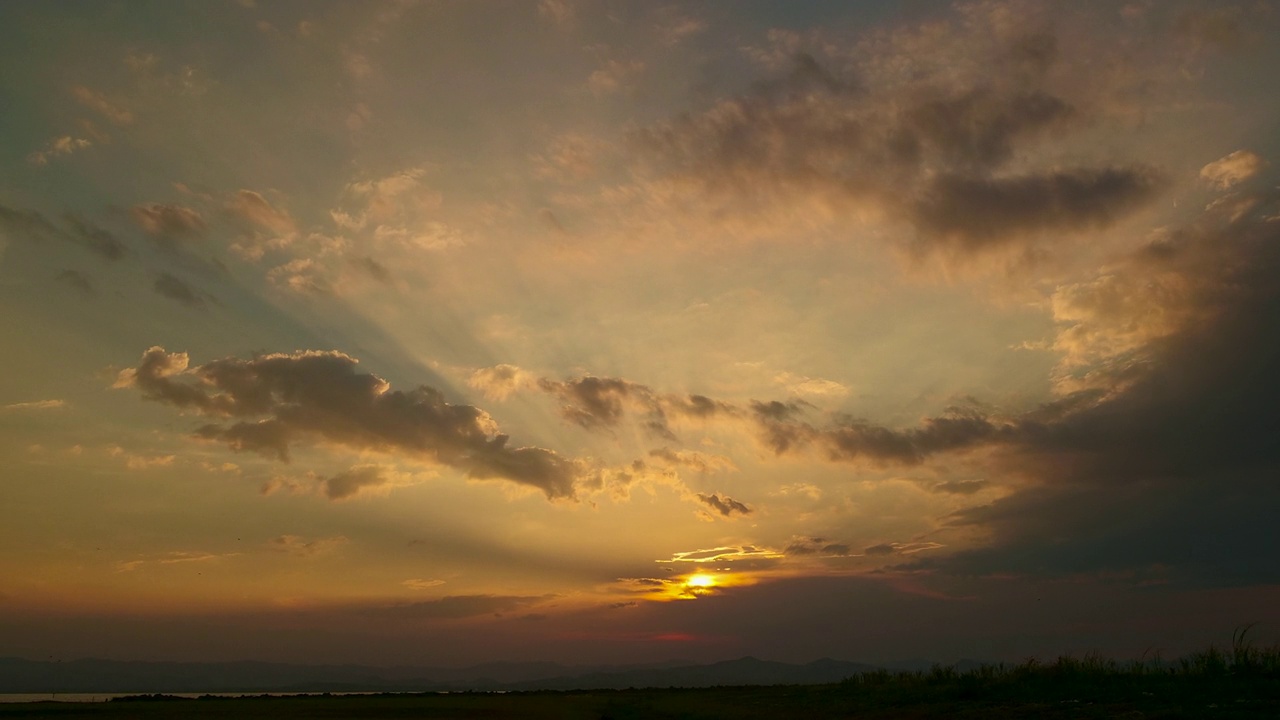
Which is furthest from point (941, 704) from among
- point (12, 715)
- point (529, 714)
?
point (12, 715)

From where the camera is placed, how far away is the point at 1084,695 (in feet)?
83.3

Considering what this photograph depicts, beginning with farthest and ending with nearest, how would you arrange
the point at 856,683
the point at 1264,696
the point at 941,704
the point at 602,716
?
the point at 856,683 → the point at 602,716 → the point at 941,704 → the point at 1264,696

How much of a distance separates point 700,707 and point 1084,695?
24429mm

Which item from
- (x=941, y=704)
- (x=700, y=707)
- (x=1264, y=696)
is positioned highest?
(x=1264, y=696)

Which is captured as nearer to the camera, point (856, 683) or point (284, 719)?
point (284, 719)

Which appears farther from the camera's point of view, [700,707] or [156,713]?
[700,707]

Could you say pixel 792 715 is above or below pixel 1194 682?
below

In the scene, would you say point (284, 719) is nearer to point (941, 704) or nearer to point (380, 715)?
point (380, 715)

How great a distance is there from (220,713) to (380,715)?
8490 mm

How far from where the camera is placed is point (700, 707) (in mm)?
44031

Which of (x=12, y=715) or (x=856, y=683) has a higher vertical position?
(x=12, y=715)

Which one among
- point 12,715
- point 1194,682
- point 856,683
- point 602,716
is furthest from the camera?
point 856,683

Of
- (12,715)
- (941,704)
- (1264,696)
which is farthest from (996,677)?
(12,715)

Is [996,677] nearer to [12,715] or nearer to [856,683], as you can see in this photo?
[856,683]
